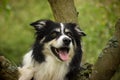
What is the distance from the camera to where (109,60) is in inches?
160

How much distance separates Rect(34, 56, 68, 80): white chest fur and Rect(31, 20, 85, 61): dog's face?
9cm

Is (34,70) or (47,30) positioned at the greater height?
(47,30)

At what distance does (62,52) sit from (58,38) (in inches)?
6.0

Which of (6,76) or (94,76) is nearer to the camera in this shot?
(94,76)

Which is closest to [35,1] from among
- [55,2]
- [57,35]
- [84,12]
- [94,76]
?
[84,12]

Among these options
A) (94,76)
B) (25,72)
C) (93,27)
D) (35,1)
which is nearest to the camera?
(94,76)

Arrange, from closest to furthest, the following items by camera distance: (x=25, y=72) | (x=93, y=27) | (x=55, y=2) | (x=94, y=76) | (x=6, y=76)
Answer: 1. (x=94, y=76)
2. (x=6, y=76)
3. (x=25, y=72)
4. (x=55, y=2)
5. (x=93, y=27)

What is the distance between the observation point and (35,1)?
14688 millimetres

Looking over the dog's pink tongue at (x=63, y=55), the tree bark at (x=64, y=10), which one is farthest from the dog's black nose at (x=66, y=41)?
the tree bark at (x=64, y=10)

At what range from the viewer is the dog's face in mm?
4922

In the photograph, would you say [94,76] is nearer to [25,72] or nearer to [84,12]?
[25,72]

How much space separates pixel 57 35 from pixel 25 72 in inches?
19.6

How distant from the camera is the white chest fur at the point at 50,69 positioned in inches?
200

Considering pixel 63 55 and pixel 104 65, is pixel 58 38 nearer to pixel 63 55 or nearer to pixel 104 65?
pixel 63 55
